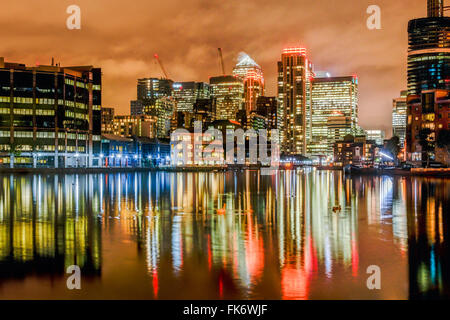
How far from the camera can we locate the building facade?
15050cm

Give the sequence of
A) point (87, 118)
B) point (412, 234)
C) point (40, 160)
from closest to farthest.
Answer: point (412, 234) → point (40, 160) → point (87, 118)

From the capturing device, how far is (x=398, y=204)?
144 feet

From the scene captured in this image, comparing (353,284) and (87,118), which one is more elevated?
(87,118)

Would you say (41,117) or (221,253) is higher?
(41,117)

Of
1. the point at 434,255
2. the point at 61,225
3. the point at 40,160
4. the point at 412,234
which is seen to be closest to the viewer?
the point at 434,255

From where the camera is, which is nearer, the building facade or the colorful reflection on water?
the colorful reflection on water

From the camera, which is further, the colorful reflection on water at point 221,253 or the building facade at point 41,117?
the building facade at point 41,117

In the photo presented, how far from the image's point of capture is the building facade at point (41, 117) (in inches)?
5925

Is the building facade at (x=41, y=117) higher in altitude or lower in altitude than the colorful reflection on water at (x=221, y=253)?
higher

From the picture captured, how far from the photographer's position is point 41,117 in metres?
155

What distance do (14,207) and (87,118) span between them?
140 metres

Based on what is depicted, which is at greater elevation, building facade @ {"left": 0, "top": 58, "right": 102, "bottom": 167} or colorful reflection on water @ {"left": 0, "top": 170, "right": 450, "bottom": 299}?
building facade @ {"left": 0, "top": 58, "right": 102, "bottom": 167}
